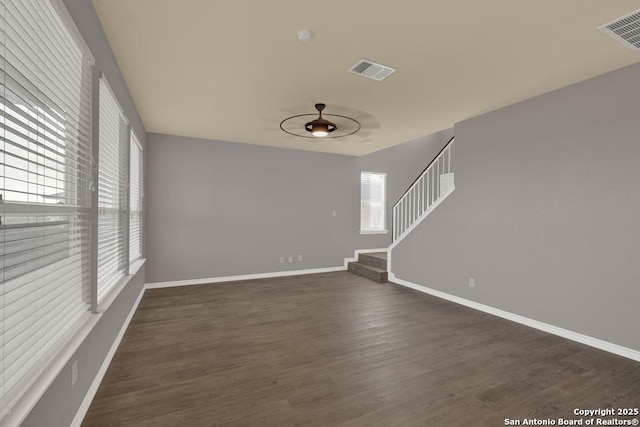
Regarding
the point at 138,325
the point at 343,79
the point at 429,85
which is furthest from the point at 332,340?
the point at 429,85

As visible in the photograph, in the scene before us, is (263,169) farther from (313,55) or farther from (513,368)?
(513,368)

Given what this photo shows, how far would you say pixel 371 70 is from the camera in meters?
3.02

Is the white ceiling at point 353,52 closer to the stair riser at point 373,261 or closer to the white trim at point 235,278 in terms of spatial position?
the white trim at point 235,278

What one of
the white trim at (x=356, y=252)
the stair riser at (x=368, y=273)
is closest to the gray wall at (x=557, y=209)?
the stair riser at (x=368, y=273)

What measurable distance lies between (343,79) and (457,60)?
1096mm

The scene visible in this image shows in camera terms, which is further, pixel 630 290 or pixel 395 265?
pixel 395 265

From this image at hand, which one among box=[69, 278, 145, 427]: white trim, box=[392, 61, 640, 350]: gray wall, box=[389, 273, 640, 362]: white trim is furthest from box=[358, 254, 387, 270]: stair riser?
box=[69, 278, 145, 427]: white trim

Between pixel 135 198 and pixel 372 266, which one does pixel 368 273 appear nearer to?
pixel 372 266

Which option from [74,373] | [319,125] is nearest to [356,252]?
[319,125]

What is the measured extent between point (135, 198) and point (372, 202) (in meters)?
5.29

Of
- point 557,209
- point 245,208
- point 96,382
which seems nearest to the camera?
point 96,382

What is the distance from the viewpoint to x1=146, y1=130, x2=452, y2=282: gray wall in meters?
5.57

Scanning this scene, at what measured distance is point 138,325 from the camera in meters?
3.66

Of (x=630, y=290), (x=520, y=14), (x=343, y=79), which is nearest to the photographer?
(x=520, y=14)
